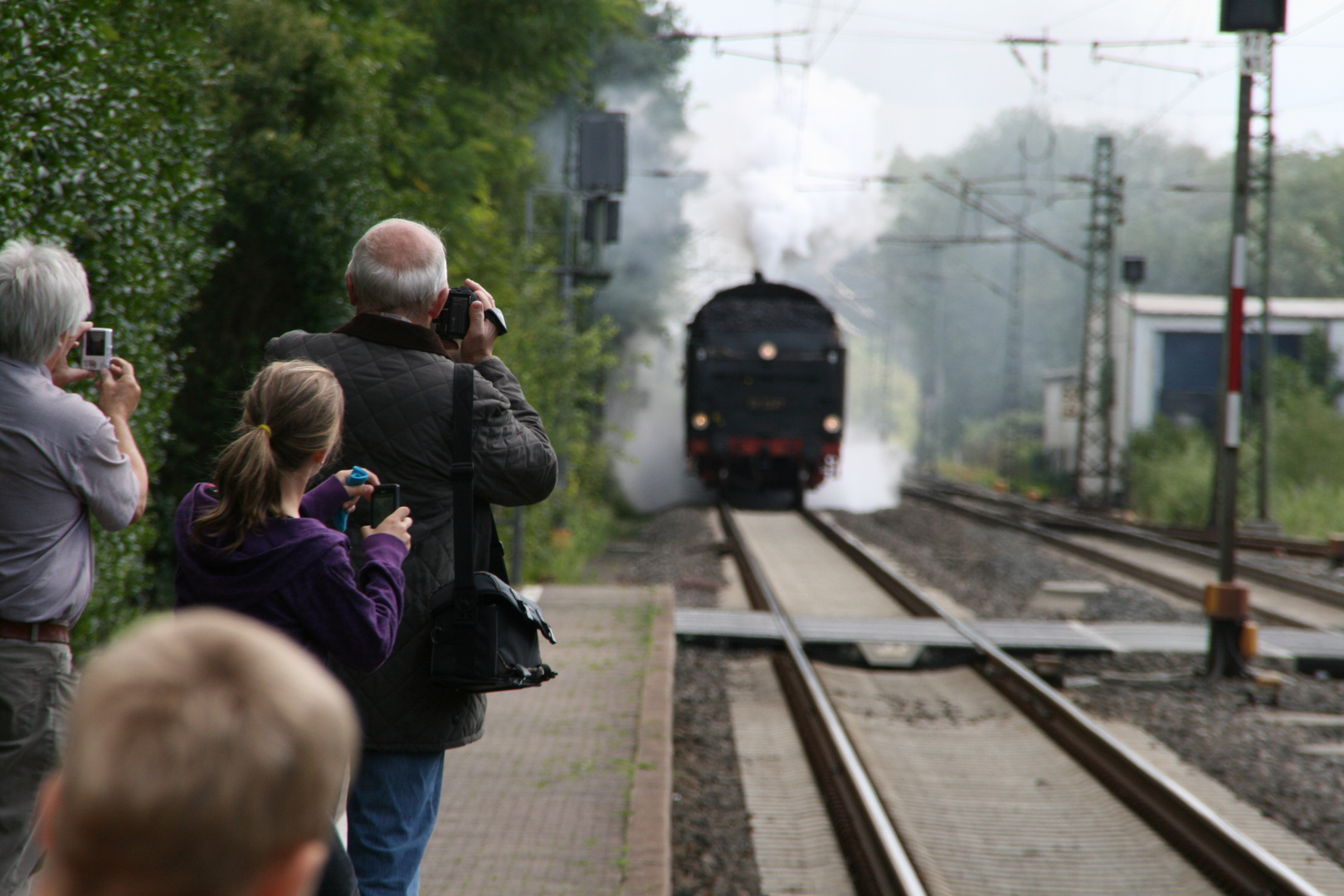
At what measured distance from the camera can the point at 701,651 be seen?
9.98 meters

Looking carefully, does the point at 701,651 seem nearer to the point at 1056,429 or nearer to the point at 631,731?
the point at 631,731

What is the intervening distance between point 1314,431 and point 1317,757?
19261mm

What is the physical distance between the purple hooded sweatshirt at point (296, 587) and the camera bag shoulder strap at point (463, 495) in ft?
0.72

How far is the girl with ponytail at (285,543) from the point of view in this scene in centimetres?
228

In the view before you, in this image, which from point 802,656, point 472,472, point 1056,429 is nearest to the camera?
point 472,472

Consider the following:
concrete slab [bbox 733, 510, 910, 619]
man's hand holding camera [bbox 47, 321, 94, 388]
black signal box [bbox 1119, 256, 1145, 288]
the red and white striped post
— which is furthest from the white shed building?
man's hand holding camera [bbox 47, 321, 94, 388]

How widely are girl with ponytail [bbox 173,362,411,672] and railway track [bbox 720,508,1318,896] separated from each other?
319cm

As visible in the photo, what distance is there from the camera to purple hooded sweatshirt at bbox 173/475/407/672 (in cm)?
228

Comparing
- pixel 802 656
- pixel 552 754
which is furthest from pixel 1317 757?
pixel 552 754

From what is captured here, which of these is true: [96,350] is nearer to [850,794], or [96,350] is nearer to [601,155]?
[850,794]

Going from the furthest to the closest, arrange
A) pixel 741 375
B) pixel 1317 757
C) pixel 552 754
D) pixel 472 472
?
pixel 741 375
pixel 1317 757
pixel 552 754
pixel 472 472

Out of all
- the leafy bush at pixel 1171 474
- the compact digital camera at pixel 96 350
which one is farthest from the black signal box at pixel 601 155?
the leafy bush at pixel 1171 474

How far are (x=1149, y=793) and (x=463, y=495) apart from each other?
496 centimetres

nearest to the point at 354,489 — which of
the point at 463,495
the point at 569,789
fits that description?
the point at 463,495
